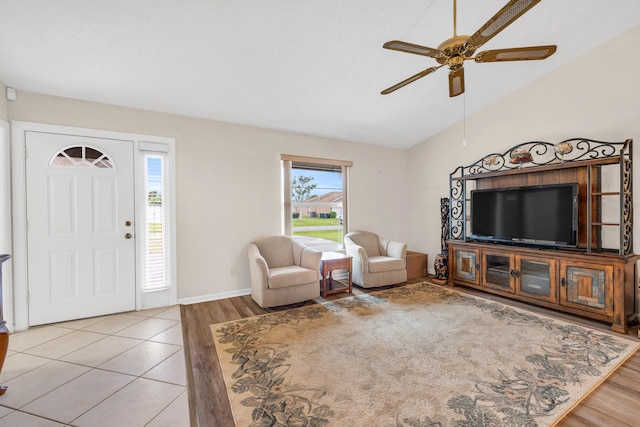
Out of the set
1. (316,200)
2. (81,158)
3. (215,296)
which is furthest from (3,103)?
(316,200)

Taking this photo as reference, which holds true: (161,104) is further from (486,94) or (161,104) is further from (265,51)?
(486,94)

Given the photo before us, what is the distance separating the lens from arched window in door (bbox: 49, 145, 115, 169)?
3004 millimetres

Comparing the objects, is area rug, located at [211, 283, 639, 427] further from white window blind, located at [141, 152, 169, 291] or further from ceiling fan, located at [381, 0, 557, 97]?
A: ceiling fan, located at [381, 0, 557, 97]

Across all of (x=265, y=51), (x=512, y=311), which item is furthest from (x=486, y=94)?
(x=265, y=51)

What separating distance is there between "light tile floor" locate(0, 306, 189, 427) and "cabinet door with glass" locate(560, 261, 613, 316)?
3920 millimetres

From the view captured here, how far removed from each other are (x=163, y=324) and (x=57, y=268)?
52.3 inches

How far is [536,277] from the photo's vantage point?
338cm

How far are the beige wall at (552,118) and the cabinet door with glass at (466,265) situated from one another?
821 millimetres

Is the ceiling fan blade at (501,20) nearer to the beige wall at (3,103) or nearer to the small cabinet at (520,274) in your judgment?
the small cabinet at (520,274)

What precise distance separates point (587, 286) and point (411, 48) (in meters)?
3.16

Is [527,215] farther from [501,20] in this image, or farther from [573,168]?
[501,20]

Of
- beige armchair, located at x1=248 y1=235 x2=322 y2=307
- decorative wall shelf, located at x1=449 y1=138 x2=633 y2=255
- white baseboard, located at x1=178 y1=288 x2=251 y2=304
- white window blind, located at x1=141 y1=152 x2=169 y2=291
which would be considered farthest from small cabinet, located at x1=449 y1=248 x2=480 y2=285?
white window blind, located at x1=141 y1=152 x2=169 y2=291

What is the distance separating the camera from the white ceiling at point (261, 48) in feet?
7.11

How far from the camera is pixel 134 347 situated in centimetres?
250
